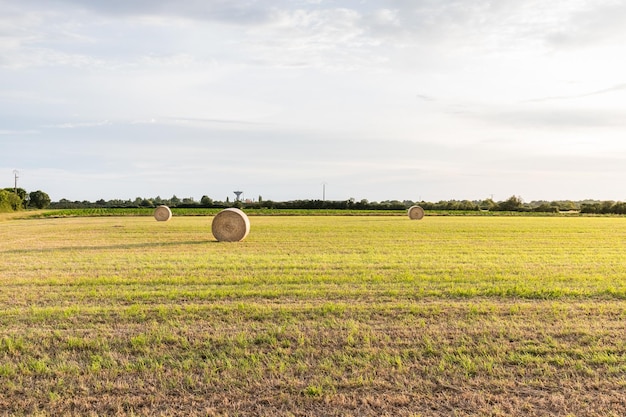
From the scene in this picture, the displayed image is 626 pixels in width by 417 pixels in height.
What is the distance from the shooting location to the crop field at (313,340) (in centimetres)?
503

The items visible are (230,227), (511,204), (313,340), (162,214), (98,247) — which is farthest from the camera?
(511,204)

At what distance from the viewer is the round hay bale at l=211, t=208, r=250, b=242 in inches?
879

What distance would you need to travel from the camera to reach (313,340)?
6.73 meters

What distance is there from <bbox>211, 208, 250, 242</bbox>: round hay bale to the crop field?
9052mm

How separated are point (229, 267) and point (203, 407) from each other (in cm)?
825

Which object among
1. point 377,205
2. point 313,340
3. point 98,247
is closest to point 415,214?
point 377,205

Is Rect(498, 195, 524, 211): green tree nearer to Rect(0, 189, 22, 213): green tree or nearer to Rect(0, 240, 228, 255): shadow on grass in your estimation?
Rect(0, 240, 228, 255): shadow on grass

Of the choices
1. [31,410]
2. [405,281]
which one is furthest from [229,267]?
[31,410]

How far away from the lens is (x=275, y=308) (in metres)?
8.42

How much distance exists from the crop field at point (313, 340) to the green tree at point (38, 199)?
71710mm

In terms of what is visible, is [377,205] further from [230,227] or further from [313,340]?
[313,340]

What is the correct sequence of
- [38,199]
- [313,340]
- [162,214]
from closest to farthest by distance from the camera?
1. [313,340]
2. [162,214]
3. [38,199]

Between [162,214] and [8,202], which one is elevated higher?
[8,202]

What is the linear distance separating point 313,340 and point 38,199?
8126 centimetres
